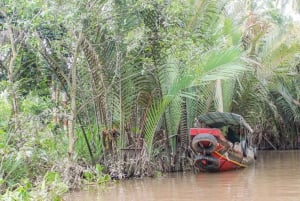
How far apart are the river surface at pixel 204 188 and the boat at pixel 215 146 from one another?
24.6 inches

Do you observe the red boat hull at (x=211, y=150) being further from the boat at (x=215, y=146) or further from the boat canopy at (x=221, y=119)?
the boat canopy at (x=221, y=119)

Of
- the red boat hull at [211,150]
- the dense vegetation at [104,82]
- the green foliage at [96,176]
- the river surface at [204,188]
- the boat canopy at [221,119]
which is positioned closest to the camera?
the river surface at [204,188]

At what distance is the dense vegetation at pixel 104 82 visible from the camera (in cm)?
726

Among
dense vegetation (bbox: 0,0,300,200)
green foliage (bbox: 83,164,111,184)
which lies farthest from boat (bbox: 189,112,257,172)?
green foliage (bbox: 83,164,111,184)

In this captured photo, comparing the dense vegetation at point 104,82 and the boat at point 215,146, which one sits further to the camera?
the boat at point 215,146

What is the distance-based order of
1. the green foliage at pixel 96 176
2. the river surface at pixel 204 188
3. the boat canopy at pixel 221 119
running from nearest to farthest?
the river surface at pixel 204 188, the green foliage at pixel 96 176, the boat canopy at pixel 221 119

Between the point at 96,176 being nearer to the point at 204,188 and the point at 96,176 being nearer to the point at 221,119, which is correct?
the point at 204,188

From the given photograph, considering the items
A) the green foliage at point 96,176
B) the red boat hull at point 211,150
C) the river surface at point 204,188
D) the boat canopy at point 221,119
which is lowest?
the river surface at point 204,188

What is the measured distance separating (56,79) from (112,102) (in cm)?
116

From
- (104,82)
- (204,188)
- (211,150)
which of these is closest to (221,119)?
(211,150)

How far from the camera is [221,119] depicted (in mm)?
11867

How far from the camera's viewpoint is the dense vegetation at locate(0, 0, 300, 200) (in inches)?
286

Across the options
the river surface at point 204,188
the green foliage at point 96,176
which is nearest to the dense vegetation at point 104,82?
the green foliage at point 96,176

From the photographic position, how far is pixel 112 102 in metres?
9.67
